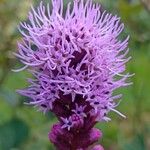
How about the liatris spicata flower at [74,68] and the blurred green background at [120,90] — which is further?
the blurred green background at [120,90]

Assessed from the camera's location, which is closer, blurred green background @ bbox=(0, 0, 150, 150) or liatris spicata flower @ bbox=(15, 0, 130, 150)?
liatris spicata flower @ bbox=(15, 0, 130, 150)

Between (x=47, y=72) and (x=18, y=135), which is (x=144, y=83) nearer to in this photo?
(x=18, y=135)

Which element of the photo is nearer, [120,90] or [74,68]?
[74,68]
